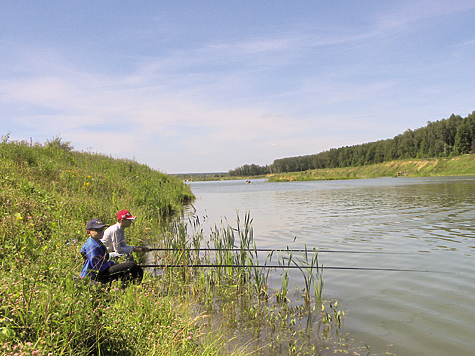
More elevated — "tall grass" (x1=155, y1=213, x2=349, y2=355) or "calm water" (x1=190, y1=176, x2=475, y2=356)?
"tall grass" (x1=155, y1=213, x2=349, y2=355)

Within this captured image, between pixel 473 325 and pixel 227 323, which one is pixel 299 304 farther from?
pixel 473 325

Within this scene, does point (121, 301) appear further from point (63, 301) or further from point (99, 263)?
point (63, 301)

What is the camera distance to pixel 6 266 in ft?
17.4

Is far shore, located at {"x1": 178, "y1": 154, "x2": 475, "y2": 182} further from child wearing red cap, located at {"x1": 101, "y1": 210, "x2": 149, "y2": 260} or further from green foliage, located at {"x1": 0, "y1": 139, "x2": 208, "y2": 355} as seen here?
green foliage, located at {"x1": 0, "y1": 139, "x2": 208, "y2": 355}

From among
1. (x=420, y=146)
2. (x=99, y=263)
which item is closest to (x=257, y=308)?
(x=99, y=263)

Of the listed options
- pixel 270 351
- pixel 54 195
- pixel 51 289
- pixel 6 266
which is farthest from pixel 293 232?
pixel 51 289

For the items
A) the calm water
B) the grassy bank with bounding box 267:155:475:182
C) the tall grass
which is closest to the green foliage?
the tall grass

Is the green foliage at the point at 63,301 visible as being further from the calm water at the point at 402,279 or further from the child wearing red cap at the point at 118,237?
the calm water at the point at 402,279

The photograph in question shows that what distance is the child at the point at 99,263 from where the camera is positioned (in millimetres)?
5289

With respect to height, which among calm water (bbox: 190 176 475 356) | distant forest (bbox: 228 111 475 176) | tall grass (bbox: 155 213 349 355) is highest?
distant forest (bbox: 228 111 475 176)

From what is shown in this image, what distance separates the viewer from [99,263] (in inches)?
220

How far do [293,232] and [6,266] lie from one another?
1145 centimetres

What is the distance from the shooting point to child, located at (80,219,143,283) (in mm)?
5289

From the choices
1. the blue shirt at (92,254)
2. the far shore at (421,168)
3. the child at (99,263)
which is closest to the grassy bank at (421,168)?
the far shore at (421,168)
